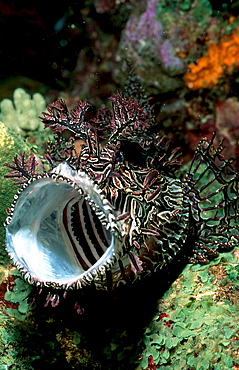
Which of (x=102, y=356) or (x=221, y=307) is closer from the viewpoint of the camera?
(x=221, y=307)

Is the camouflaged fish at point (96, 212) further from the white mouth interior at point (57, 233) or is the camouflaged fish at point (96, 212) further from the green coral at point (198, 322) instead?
the green coral at point (198, 322)

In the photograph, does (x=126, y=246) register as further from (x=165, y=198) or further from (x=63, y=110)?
(x=63, y=110)

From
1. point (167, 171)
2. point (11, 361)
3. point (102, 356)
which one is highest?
point (167, 171)

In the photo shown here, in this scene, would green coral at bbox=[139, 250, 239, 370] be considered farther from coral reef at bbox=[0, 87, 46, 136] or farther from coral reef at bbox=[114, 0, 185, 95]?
coral reef at bbox=[0, 87, 46, 136]

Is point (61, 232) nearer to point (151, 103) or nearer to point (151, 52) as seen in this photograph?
point (151, 103)

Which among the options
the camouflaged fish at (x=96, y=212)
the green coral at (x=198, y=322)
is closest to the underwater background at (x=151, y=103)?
the green coral at (x=198, y=322)

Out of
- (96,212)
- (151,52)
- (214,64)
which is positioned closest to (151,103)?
(151,52)

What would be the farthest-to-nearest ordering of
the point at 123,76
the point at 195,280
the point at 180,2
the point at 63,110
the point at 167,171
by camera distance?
the point at 123,76, the point at 180,2, the point at 167,171, the point at 195,280, the point at 63,110

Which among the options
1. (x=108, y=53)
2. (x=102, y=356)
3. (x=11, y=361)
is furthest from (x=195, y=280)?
(x=108, y=53)
